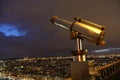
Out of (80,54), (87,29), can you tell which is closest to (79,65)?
(80,54)

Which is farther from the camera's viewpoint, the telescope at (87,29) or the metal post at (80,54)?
the metal post at (80,54)

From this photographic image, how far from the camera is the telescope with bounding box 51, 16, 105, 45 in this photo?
62.0 inches

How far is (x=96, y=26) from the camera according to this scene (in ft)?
5.39

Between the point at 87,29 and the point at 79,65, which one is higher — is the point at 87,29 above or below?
above

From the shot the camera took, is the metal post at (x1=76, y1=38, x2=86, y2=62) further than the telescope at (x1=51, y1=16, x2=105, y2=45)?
Yes

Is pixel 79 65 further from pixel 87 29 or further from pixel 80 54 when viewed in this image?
pixel 87 29

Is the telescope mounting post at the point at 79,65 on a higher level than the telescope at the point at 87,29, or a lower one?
lower

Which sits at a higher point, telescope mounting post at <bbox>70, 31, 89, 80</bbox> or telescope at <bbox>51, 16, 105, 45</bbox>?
telescope at <bbox>51, 16, 105, 45</bbox>

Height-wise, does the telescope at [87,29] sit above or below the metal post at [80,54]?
above

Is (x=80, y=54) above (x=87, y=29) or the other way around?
the other way around

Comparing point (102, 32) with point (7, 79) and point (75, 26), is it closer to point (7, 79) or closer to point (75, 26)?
point (75, 26)

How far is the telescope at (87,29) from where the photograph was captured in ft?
5.16

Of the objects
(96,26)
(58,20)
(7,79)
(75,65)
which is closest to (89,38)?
(96,26)

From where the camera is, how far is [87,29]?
1634 millimetres
